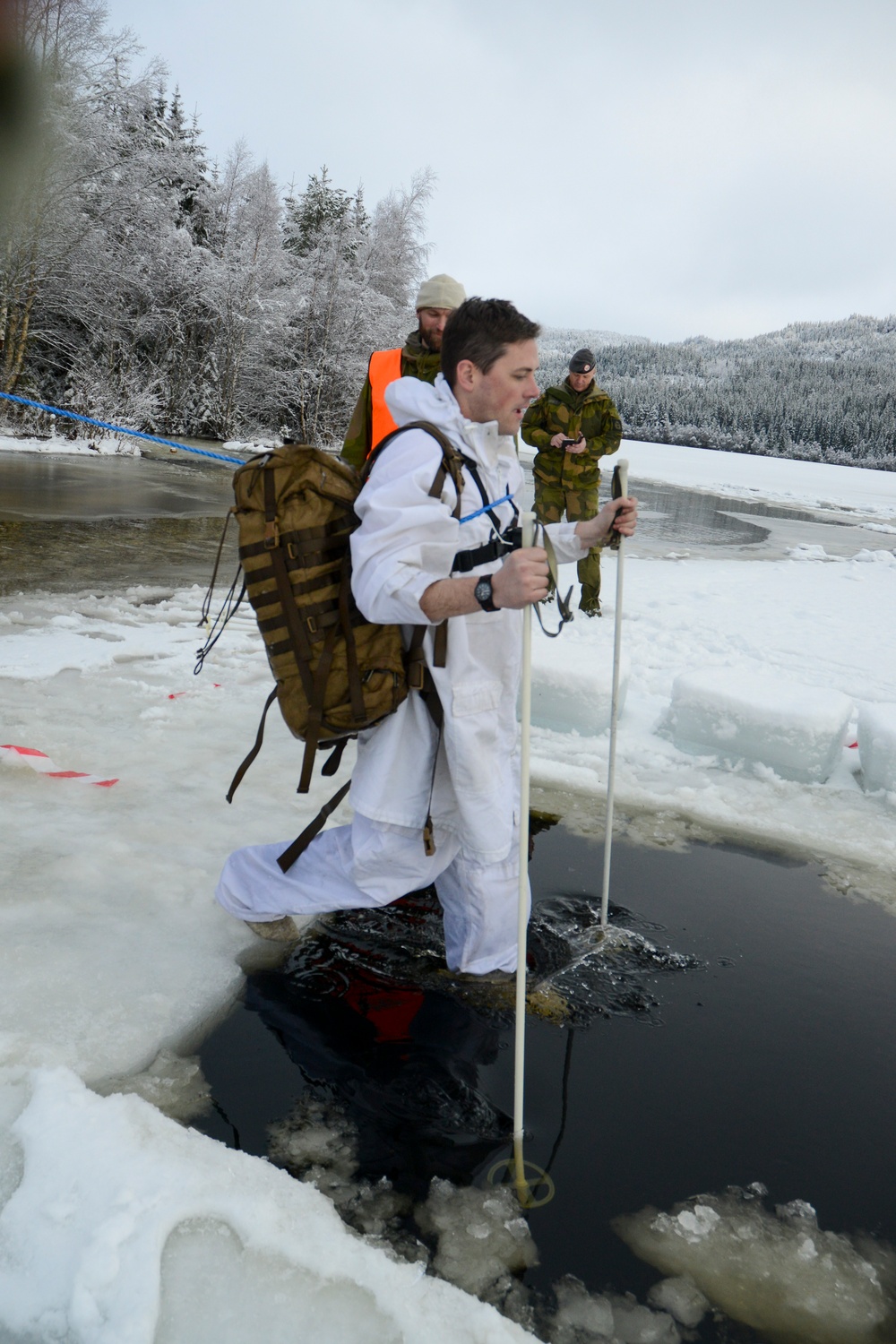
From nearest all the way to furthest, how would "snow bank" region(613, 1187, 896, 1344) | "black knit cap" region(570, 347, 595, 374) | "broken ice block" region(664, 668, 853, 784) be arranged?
"snow bank" region(613, 1187, 896, 1344) → "broken ice block" region(664, 668, 853, 784) → "black knit cap" region(570, 347, 595, 374)

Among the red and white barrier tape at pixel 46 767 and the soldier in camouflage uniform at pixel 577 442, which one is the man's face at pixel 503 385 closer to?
the red and white barrier tape at pixel 46 767

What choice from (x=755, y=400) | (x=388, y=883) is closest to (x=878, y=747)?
(x=388, y=883)

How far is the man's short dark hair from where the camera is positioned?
2293mm

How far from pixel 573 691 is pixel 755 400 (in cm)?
10999

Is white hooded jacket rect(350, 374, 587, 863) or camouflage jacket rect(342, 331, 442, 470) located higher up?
camouflage jacket rect(342, 331, 442, 470)

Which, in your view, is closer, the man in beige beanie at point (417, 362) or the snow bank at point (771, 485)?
the man in beige beanie at point (417, 362)

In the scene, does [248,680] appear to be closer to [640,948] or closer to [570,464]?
[640,948]

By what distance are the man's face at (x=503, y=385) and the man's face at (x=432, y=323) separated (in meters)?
2.49

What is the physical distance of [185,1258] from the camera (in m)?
1.75

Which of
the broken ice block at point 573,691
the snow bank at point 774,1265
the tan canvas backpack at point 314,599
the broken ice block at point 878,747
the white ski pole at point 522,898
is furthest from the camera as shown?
the broken ice block at point 573,691

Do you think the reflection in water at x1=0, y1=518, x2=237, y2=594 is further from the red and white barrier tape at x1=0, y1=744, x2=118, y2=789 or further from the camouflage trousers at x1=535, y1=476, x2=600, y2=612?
the red and white barrier tape at x1=0, y1=744, x2=118, y2=789

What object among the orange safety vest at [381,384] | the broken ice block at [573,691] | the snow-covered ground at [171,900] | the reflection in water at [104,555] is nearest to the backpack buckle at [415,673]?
the snow-covered ground at [171,900]

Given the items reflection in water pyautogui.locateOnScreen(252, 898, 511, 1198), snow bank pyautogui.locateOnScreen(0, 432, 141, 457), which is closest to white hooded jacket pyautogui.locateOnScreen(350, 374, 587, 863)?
reflection in water pyautogui.locateOnScreen(252, 898, 511, 1198)

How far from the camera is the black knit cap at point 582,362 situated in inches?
293
